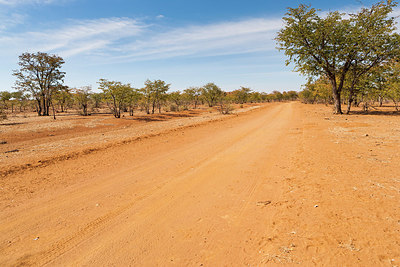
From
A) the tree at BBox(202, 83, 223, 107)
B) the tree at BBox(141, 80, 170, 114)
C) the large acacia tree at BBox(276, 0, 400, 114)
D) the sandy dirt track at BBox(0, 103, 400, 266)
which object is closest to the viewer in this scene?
the sandy dirt track at BBox(0, 103, 400, 266)

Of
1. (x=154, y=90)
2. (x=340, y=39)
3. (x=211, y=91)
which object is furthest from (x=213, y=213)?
(x=211, y=91)

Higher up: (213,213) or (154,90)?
(154,90)

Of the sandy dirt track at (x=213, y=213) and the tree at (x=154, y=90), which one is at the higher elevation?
the tree at (x=154, y=90)

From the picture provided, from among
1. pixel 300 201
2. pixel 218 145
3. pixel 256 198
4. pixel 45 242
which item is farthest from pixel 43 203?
pixel 218 145

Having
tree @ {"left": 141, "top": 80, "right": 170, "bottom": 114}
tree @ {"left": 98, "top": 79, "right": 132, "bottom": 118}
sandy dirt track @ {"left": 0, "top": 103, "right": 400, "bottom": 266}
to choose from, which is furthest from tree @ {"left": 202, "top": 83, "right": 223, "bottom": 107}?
sandy dirt track @ {"left": 0, "top": 103, "right": 400, "bottom": 266}

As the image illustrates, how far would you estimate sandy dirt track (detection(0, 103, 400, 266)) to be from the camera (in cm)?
300

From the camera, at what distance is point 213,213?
4129 mm

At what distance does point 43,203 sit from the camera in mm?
4852

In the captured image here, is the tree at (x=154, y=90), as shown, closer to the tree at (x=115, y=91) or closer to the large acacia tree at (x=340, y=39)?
the tree at (x=115, y=91)

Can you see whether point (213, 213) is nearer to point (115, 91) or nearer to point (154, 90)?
point (115, 91)

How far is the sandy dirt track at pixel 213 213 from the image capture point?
118 inches

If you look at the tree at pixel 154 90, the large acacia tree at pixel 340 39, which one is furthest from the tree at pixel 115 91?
the large acacia tree at pixel 340 39

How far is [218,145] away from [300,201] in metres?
6.28

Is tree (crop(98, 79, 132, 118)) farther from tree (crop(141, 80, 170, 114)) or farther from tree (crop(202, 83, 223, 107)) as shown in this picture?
tree (crop(202, 83, 223, 107))
